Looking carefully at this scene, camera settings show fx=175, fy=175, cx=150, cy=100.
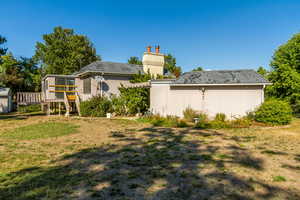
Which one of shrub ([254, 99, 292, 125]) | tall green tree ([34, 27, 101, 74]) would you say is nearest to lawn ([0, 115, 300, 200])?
shrub ([254, 99, 292, 125])

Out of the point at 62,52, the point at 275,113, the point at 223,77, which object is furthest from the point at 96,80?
the point at 62,52

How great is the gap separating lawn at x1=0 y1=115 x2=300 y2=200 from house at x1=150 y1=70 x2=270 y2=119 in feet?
14.9

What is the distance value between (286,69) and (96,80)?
1675 centimetres

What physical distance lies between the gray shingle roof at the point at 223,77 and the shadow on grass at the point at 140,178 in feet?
24.0

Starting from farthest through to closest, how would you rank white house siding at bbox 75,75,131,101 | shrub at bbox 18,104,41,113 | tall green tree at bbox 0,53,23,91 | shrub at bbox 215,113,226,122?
tall green tree at bbox 0,53,23,91 → shrub at bbox 18,104,41,113 → white house siding at bbox 75,75,131,101 → shrub at bbox 215,113,226,122

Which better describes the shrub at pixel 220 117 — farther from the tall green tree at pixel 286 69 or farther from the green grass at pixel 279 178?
the tall green tree at pixel 286 69

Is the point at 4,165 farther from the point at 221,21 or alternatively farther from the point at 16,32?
the point at 16,32

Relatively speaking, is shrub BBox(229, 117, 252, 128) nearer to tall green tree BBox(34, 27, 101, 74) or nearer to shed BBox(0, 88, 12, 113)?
shed BBox(0, 88, 12, 113)

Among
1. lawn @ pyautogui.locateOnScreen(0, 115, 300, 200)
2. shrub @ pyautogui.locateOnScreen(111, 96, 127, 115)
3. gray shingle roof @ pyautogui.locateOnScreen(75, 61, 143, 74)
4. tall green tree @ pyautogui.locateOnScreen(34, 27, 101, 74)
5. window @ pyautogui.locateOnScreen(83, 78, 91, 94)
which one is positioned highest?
tall green tree @ pyautogui.locateOnScreen(34, 27, 101, 74)

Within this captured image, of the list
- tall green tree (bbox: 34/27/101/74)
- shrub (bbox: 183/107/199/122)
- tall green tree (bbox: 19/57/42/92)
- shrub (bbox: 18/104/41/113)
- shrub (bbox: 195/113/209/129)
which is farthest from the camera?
tall green tree (bbox: 34/27/101/74)

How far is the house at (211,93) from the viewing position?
11.4m


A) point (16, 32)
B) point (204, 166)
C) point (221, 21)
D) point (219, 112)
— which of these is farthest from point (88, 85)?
point (16, 32)

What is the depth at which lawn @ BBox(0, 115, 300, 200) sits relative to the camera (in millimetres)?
3227

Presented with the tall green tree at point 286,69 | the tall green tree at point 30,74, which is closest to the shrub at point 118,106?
the tall green tree at point 286,69
